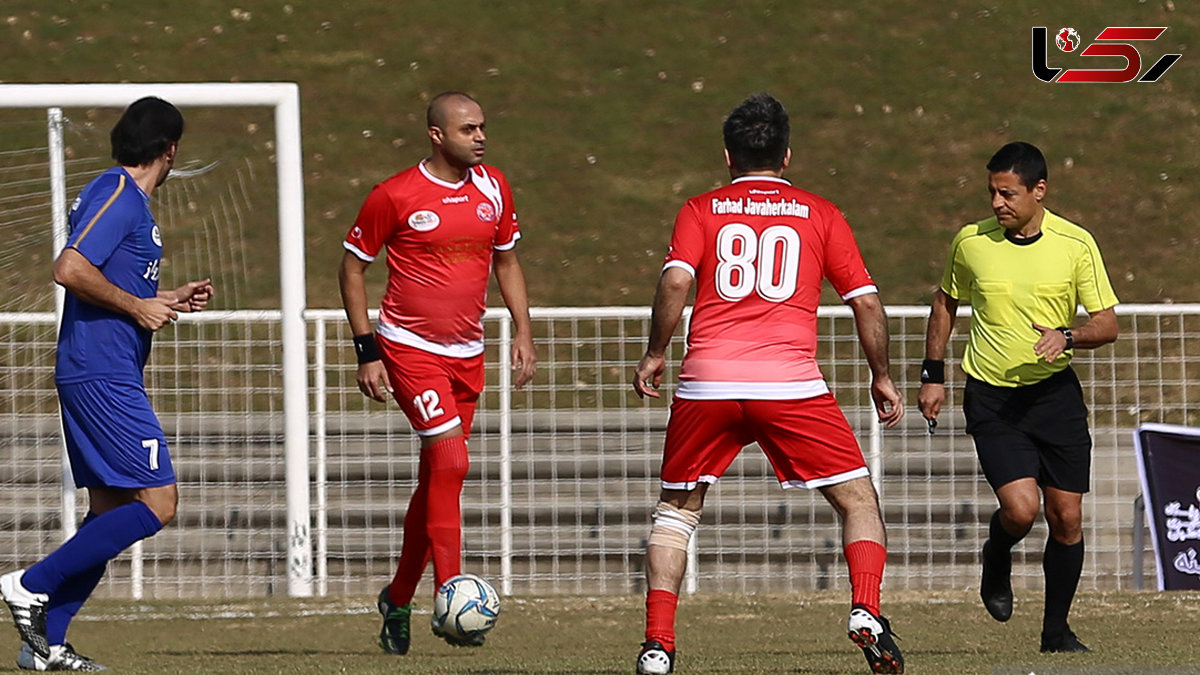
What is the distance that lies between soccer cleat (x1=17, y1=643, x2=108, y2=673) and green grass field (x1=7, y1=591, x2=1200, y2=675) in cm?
17

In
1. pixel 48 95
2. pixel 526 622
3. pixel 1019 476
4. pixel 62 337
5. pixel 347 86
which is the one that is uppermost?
pixel 347 86

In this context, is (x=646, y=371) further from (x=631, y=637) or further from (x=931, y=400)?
(x=631, y=637)

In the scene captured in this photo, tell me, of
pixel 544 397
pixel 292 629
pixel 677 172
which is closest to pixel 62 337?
pixel 292 629

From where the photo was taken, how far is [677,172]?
66.8ft

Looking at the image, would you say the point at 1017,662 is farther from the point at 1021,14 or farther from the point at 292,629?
the point at 1021,14

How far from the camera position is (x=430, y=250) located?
24.8ft

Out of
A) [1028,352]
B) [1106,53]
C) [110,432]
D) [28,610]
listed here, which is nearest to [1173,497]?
[1028,352]

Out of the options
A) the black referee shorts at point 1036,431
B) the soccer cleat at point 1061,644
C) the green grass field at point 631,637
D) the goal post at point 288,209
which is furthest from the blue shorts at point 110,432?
the soccer cleat at point 1061,644

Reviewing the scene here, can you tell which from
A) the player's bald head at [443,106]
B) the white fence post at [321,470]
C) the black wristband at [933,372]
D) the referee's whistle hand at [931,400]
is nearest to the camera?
the player's bald head at [443,106]

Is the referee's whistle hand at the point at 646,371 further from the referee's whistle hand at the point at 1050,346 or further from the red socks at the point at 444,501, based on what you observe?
the referee's whistle hand at the point at 1050,346

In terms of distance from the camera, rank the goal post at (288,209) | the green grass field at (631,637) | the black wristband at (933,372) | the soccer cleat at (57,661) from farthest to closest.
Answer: the goal post at (288,209) < the black wristband at (933,372) < the green grass field at (631,637) < the soccer cleat at (57,661)

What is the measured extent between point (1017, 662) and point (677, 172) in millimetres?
13675

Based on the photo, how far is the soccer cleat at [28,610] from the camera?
22.3ft

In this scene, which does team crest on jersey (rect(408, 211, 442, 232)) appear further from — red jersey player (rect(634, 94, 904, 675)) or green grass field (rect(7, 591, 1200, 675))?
green grass field (rect(7, 591, 1200, 675))
